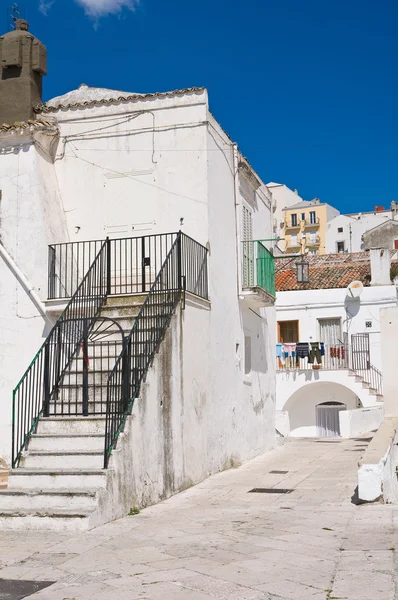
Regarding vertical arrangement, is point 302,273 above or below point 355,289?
above

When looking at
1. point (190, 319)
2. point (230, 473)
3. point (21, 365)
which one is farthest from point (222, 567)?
point (21, 365)

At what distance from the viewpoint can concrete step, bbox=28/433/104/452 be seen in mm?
9609

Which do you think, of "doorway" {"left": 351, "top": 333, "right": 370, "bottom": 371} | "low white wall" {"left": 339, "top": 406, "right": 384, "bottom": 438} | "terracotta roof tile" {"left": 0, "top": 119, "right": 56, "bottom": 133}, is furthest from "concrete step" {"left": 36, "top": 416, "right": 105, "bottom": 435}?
"doorway" {"left": 351, "top": 333, "right": 370, "bottom": 371}

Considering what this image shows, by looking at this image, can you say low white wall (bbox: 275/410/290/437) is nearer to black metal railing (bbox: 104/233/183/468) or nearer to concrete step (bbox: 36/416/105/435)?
black metal railing (bbox: 104/233/183/468)

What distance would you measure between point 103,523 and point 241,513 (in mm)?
1859

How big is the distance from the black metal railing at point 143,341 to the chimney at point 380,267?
19.6 meters

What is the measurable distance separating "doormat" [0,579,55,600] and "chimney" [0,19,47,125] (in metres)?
11.1

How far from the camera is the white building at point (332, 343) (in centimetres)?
2898

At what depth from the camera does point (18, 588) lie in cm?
599

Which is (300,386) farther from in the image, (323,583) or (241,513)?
(323,583)

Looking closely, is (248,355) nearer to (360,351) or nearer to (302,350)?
(302,350)

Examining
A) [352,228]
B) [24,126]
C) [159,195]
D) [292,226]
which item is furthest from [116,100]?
[292,226]

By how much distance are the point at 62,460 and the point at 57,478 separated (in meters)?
0.44

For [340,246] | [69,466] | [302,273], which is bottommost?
[69,466]
